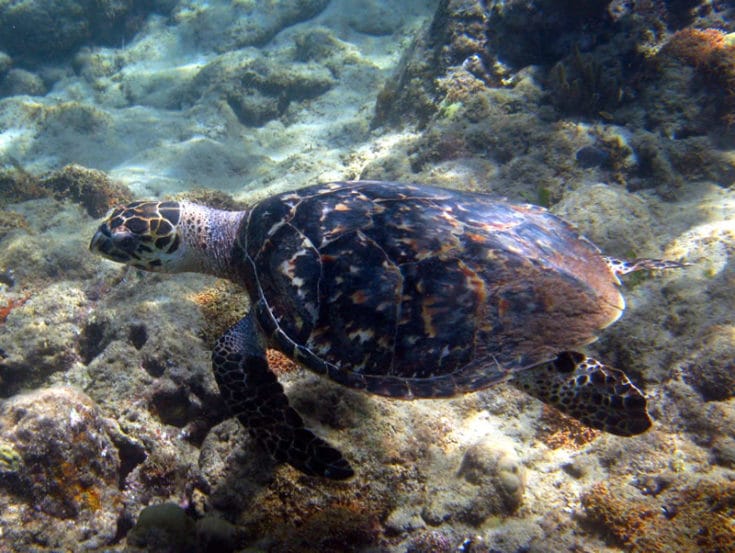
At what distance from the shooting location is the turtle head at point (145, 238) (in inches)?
143

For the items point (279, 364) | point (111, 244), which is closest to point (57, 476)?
point (279, 364)

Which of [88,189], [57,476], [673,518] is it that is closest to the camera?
[673,518]

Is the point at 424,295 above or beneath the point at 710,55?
beneath

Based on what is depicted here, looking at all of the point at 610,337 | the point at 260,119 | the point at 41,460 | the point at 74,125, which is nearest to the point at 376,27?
the point at 260,119

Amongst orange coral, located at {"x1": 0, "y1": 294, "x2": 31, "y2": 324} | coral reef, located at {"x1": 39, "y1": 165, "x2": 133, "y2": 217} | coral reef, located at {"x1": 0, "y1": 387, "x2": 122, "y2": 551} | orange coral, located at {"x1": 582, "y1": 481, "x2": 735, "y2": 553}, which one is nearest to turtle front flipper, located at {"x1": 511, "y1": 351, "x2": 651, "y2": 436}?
orange coral, located at {"x1": 582, "y1": 481, "x2": 735, "y2": 553}

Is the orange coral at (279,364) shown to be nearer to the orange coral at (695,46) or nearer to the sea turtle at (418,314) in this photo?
the sea turtle at (418,314)

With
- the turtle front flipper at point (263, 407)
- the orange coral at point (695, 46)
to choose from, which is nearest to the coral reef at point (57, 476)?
the turtle front flipper at point (263, 407)

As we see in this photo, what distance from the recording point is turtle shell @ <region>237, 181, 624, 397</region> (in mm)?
2521

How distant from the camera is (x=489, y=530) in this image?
103 inches

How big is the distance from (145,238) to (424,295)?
8.62 feet

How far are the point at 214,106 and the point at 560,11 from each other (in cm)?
755

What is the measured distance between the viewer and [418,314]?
2.59m

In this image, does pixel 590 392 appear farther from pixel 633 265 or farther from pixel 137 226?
pixel 137 226

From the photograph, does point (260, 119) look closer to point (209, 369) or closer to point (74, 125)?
point (74, 125)
